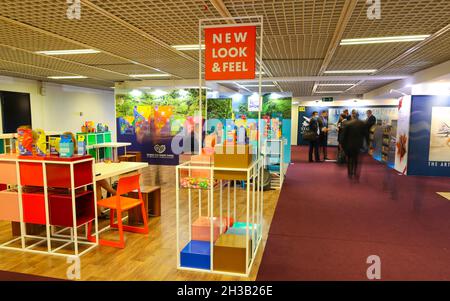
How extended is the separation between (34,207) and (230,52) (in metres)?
2.91

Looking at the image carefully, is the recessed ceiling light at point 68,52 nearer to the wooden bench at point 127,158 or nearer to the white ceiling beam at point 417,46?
the wooden bench at point 127,158

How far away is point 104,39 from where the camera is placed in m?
4.48

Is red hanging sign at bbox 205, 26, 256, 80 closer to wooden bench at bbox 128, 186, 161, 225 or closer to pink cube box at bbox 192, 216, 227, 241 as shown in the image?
pink cube box at bbox 192, 216, 227, 241

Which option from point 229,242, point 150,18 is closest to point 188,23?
point 150,18

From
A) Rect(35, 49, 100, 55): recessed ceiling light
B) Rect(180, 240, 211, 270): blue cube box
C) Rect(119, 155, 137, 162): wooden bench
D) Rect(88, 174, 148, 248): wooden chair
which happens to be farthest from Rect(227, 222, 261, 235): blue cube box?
Rect(119, 155, 137, 162): wooden bench

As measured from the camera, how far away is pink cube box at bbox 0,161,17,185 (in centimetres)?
367

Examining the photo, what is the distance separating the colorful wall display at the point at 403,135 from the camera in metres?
8.36

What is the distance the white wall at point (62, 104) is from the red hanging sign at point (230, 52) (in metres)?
8.93

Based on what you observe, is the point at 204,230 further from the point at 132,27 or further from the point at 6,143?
the point at 6,143

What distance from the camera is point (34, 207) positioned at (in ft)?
12.0

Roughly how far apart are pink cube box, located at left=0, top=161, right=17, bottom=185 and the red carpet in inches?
121

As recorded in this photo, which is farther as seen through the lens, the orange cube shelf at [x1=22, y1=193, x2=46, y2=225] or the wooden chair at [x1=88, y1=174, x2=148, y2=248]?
the wooden chair at [x1=88, y1=174, x2=148, y2=248]

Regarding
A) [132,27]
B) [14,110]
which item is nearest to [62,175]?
[132,27]

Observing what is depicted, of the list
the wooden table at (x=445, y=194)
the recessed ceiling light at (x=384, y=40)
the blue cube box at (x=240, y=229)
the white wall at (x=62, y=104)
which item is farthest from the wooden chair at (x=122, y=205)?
the white wall at (x=62, y=104)
